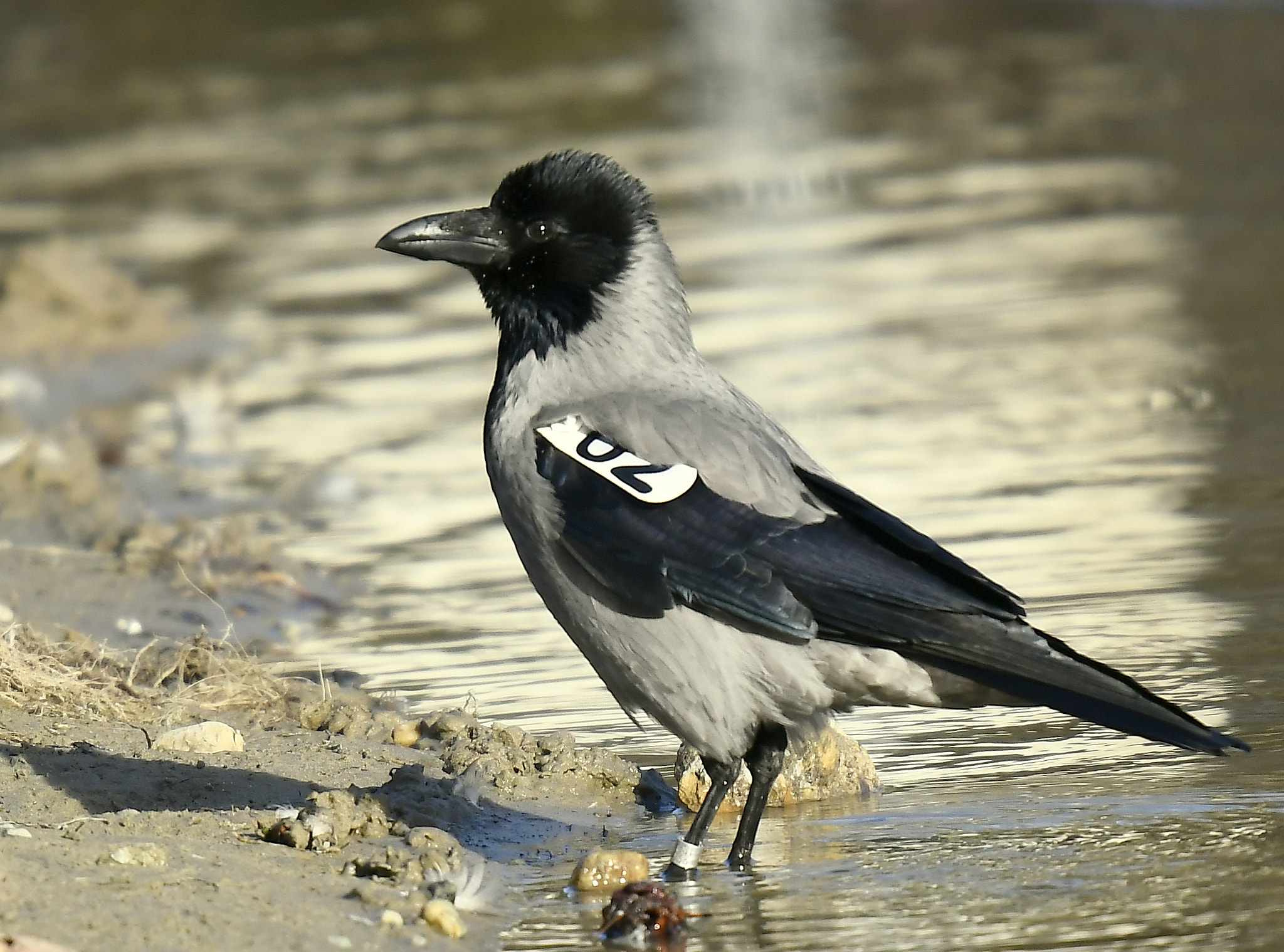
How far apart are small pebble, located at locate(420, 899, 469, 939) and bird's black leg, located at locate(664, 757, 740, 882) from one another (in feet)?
2.04

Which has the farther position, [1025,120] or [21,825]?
[1025,120]

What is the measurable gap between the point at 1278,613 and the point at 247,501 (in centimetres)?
415

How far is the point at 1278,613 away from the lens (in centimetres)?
645

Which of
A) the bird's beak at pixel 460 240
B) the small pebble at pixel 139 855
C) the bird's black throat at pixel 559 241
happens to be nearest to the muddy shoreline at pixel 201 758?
the small pebble at pixel 139 855

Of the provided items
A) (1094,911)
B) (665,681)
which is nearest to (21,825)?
(665,681)

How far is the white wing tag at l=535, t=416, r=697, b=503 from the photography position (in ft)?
16.3

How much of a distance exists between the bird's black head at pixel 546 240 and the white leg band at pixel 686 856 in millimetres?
1221

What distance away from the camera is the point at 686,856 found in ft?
→ 16.3

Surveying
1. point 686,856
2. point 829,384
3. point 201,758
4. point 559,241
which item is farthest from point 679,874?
point 829,384

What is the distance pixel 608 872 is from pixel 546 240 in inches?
62.2

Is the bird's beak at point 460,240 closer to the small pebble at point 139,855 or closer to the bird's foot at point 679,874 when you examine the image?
the bird's foot at point 679,874

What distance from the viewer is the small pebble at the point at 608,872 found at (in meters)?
4.77

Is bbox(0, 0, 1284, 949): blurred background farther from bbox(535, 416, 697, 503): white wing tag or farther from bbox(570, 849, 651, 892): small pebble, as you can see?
bbox(535, 416, 697, 503): white wing tag

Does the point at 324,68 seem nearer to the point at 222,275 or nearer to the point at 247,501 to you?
the point at 222,275
